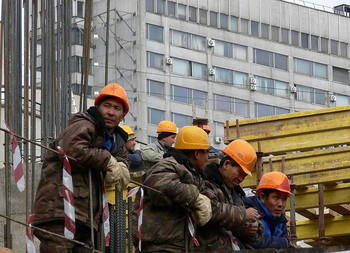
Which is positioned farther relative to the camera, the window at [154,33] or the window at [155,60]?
the window at [154,33]

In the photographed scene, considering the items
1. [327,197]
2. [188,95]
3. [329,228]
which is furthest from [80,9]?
[327,197]

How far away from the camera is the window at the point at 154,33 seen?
8656 cm

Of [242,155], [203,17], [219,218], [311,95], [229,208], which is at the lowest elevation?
[219,218]

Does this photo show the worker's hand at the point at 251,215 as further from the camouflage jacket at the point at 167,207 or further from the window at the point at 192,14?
the window at the point at 192,14

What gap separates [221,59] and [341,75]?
12849 mm

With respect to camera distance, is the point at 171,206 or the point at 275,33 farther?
the point at 275,33

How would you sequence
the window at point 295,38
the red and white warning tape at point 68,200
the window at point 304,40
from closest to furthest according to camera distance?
1. the red and white warning tape at point 68,200
2. the window at point 295,38
3. the window at point 304,40

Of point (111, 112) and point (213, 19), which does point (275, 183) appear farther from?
point (213, 19)

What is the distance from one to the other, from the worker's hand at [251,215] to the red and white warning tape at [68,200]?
213 centimetres

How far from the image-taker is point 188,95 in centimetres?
8750

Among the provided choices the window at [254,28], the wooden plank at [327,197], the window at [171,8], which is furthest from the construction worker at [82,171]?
the window at [254,28]

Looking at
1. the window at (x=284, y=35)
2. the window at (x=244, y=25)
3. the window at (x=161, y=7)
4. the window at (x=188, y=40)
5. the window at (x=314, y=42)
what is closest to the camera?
the window at (x=188, y=40)

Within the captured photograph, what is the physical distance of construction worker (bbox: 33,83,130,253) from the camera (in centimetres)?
1240

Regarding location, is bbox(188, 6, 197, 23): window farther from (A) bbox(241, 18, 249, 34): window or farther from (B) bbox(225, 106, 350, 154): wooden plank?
(B) bbox(225, 106, 350, 154): wooden plank
